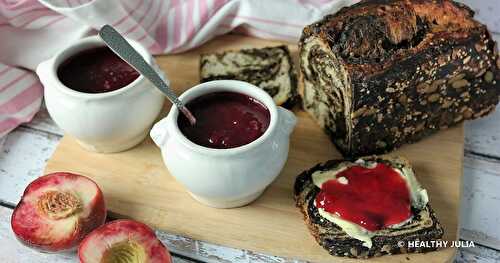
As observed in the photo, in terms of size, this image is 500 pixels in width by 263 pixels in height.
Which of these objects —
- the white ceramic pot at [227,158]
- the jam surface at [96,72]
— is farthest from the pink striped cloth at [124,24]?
the white ceramic pot at [227,158]

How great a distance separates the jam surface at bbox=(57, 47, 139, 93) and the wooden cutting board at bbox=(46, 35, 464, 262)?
0.78ft

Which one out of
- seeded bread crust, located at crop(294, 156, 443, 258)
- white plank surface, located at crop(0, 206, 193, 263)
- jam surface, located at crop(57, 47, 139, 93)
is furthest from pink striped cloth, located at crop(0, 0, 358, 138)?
seeded bread crust, located at crop(294, 156, 443, 258)

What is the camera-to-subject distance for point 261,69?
216 cm

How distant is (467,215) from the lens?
1.94 metres

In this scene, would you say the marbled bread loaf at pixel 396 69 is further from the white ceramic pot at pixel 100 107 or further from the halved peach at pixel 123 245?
the halved peach at pixel 123 245

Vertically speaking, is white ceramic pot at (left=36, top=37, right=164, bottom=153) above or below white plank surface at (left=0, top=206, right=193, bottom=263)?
above

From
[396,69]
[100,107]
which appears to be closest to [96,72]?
[100,107]

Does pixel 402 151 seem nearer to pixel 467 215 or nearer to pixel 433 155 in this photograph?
pixel 433 155

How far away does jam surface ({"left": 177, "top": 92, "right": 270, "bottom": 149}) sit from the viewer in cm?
172

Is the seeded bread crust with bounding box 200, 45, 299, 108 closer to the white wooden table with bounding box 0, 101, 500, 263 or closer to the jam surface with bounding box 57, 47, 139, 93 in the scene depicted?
the jam surface with bounding box 57, 47, 139, 93

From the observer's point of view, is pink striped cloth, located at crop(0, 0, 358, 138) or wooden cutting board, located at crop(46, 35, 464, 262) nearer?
wooden cutting board, located at crop(46, 35, 464, 262)

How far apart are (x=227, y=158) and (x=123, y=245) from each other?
0.35 m

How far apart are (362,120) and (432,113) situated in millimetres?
252

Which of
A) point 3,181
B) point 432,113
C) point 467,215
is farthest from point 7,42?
point 467,215
